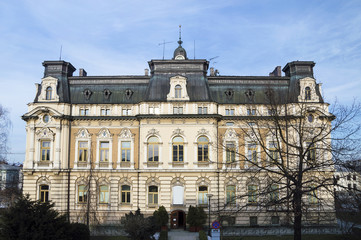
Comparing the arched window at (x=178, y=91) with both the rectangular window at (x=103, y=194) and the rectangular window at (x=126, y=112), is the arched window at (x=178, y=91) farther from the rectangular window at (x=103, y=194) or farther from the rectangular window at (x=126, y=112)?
the rectangular window at (x=103, y=194)

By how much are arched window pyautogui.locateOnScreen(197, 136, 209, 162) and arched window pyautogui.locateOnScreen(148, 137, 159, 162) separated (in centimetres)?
424

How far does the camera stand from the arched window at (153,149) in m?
34.5

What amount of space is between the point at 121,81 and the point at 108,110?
3.63 metres

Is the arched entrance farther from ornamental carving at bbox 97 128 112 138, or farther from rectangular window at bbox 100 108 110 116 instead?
rectangular window at bbox 100 108 110 116

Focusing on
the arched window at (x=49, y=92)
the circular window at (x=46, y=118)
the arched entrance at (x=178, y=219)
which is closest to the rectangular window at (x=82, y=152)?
the circular window at (x=46, y=118)

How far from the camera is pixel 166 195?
110 feet

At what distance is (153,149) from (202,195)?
671 cm

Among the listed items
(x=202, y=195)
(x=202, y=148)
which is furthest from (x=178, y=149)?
(x=202, y=195)

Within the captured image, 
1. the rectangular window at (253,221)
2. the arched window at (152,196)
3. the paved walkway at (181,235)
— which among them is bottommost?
the paved walkway at (181,235)

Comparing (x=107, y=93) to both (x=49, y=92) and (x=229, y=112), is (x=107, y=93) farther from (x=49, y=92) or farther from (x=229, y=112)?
(x=229, y=112)

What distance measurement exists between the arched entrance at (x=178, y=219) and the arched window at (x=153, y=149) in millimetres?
5543

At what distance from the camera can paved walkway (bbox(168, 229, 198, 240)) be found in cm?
2892

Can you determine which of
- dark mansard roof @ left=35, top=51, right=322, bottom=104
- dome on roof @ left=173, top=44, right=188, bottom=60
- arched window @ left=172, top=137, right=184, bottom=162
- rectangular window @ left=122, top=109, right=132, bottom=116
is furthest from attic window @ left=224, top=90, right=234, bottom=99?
rectangular window @ left=122, top=109, right=132, bottom=116

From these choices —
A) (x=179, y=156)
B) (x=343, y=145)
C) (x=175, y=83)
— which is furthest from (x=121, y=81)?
(x=343, y=145)
